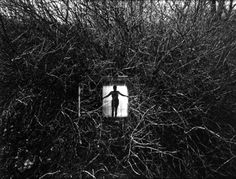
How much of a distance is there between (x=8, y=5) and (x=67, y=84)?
40.2 inches

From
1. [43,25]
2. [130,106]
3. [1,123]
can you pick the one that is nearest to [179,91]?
[130,106]

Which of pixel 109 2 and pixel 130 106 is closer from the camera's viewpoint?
pixel 130 106

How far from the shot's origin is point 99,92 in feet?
8.95

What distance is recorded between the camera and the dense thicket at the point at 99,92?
2623 millimetres

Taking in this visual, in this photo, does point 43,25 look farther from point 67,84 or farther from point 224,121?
point 224,121

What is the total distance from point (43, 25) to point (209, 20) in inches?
80.1

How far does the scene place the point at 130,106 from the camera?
2.65 m

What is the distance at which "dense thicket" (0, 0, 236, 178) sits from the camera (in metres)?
2.62

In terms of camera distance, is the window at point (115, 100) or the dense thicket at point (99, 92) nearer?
the window at point (115, 100)

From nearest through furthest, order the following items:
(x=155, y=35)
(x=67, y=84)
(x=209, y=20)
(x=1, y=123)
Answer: (x=1, y=123) < (x=67, y=84) < (x=155, y=35) < (x=209, y=20)

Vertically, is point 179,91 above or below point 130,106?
above

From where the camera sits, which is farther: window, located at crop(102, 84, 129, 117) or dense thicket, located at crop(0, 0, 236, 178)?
dense thicket, located at crop(0, 0, 236, 178)

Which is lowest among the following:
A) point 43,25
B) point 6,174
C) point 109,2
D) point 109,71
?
point 6,174

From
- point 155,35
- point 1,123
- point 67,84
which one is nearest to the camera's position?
point 1,123
